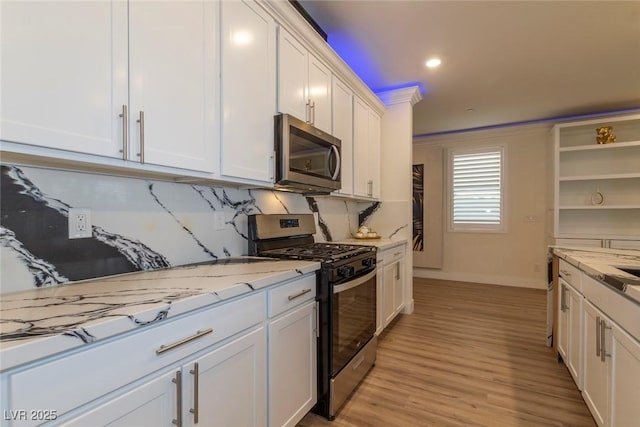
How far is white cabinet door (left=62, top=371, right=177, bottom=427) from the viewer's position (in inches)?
30.2

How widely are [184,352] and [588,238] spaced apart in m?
5.12

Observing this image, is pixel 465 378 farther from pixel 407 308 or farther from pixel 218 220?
pixel 218 220

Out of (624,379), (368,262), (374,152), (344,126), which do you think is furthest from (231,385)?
(374,152)

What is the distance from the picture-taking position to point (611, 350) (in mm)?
1375

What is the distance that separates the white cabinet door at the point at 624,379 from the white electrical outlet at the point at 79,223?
7.13 ft

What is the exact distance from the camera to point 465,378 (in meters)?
2.22

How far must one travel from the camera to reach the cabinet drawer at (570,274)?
1863mm

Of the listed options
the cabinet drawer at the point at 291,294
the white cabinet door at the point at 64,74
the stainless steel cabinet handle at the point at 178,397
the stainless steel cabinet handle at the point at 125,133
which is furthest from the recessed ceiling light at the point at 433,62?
the stainless steel cabinet handle at the point at 178,397

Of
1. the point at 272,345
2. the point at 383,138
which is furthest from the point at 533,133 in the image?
the point at 272,345

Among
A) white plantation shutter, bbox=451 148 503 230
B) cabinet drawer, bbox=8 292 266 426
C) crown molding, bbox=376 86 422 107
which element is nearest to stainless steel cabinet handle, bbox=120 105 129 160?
cabinet drawer, bbox=8 292 266 426

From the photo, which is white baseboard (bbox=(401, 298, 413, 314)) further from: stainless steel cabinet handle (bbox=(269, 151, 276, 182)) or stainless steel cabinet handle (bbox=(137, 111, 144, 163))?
stainless steel cabinet handle (bbox=(137, 111, 144, 163))

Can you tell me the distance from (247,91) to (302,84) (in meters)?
0.61

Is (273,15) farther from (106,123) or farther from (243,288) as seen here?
(243,288)

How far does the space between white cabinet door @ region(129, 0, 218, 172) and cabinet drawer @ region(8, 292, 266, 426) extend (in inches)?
25.2
